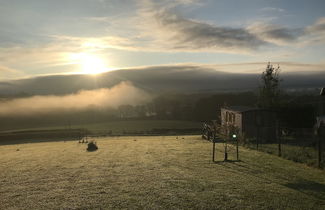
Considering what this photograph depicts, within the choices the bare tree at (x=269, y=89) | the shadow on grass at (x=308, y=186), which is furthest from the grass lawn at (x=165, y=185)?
the bare tree at (x=269, y=89)

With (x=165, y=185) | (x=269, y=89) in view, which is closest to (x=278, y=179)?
(x=165, y=185)

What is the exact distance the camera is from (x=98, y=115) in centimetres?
12556

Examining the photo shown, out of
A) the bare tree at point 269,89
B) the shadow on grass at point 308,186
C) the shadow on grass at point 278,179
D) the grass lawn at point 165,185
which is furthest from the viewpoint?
the bare tree at point 269,89

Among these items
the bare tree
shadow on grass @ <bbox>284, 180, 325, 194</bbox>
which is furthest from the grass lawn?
the bare tree

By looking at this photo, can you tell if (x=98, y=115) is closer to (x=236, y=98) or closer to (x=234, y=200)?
(x=236, y=98)

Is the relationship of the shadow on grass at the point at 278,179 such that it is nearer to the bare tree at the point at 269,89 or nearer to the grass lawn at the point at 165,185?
the grass lawn at the point at 165,185

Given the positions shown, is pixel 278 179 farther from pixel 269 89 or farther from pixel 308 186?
pixel 269 89

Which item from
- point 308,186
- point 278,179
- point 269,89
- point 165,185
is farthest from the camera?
point 269,89

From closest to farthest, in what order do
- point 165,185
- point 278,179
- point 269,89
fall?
point 165,185
point 278,179
point 269,89

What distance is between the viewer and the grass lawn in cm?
1325

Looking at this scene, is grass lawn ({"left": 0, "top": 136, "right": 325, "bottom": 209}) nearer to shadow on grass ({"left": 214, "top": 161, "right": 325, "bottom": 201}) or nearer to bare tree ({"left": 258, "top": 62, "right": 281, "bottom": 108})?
shadow on grass ({"left": 214, "top": 161, "right": 325, "bottom": 201})

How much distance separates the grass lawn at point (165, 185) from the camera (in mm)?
13250

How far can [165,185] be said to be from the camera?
16156 millimetres

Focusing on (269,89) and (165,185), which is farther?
(269,89)
